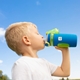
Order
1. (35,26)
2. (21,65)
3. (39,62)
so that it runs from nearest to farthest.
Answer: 1. (21,65)
2. (39,62)
3. (35,26)

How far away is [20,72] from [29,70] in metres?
0.09

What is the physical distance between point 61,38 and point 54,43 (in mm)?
99

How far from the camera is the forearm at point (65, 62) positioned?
2.67m

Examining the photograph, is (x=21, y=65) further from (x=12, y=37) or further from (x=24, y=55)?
(x=12, y=37)

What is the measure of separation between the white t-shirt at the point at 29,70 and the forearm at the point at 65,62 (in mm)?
286

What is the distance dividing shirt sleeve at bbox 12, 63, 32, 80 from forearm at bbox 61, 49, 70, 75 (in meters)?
0.57

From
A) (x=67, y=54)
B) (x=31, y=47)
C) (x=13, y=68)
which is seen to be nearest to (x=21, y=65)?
(x=13, y=68)

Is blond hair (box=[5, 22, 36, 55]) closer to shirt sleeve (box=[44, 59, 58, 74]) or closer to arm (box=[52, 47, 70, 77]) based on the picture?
shirt sleeve (box=[44, 59, 58, 74])

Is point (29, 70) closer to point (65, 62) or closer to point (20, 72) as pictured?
point (20, 72)

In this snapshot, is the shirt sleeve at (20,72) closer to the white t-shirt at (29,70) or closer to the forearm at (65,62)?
the white t-shirt at (29,70)

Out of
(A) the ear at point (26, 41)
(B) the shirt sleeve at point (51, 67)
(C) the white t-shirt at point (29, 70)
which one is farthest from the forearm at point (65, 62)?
(A) the ear at point (26, 41)

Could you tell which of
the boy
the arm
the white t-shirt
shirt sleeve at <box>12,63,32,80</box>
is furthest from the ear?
the arm

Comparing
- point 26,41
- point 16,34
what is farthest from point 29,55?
point 16,34

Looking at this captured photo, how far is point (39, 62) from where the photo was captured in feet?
8.05
